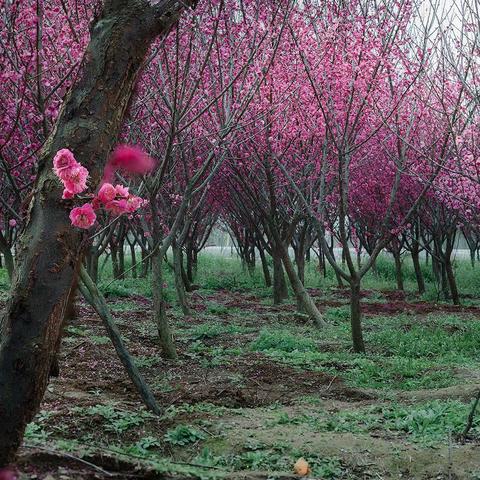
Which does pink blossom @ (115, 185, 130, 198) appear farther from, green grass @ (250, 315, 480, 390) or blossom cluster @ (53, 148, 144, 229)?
green grass @ (250, 315, 480, 390)

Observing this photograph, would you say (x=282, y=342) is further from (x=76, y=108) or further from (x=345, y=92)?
(x=76, y=108)

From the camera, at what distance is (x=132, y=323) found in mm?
11930

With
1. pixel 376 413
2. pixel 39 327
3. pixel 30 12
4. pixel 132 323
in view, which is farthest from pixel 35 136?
pixel 39 327

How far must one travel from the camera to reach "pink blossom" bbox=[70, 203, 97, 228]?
9.33 ft

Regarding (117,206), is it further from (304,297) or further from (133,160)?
(304,297)

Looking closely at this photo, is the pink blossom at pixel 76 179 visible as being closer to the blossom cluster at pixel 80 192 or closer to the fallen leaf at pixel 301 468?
the blossom cluster at pixel 80 192

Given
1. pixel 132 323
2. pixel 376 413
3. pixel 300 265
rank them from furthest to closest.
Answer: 1. pixel 300 265
2. pixel 132 323
3. pixel 376 413

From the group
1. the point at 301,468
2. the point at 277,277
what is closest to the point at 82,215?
the point at 301,468

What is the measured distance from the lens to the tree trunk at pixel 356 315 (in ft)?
30.9

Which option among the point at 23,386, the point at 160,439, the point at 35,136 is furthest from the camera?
the point at 35,136

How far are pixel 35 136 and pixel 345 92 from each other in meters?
4.73

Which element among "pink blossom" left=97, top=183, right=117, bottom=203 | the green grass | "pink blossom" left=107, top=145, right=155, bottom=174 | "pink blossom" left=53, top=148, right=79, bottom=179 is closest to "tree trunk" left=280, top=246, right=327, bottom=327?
the green grass

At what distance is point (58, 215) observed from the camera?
3033 millimetres

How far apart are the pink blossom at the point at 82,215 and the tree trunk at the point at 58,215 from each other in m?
0.18
